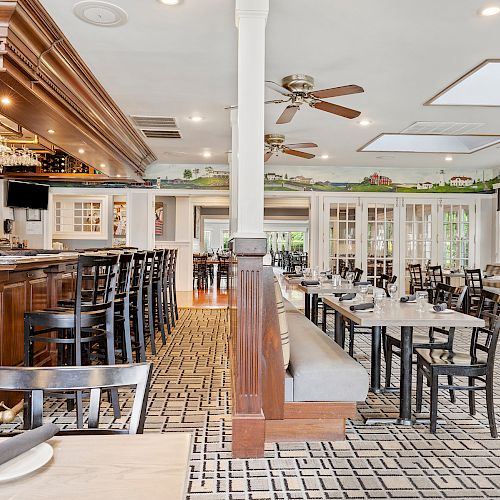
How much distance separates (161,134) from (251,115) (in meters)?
4.94

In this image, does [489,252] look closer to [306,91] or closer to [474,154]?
[474,154]

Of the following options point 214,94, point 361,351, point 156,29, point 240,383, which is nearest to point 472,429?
point 240,383

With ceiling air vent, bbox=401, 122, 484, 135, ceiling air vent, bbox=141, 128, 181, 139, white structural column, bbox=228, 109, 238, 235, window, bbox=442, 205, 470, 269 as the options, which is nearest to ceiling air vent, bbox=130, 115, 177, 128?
ceiling air vent, bbox=141, 128, 181, 139

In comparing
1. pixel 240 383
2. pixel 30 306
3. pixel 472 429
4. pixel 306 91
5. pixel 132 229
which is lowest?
pixel 472 429

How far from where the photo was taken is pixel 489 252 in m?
10.9

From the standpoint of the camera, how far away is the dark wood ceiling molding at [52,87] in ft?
12.2

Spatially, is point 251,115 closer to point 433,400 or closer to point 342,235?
point 433,400

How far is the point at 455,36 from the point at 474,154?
536 centimetres

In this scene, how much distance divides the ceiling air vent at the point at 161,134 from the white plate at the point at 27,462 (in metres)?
6.81

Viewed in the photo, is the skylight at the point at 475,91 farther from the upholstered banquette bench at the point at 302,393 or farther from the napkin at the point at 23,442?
the napkin at the point at 23,442

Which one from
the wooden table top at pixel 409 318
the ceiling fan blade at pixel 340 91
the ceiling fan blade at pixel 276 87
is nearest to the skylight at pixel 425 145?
the ceiling fan blade at pixel 340 91

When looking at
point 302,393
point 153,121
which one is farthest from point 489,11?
point 153,121

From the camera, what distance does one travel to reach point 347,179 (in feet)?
35.1

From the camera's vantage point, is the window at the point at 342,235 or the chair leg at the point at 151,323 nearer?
the chair leg at the point at 151,323
